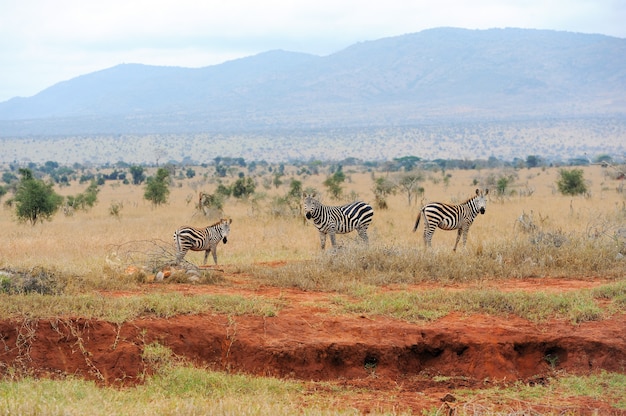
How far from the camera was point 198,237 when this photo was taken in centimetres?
1434

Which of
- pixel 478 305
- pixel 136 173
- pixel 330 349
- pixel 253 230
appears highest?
pixel 478 305

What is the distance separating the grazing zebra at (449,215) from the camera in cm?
1605

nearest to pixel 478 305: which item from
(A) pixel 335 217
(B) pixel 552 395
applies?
(B) pixel 552 395

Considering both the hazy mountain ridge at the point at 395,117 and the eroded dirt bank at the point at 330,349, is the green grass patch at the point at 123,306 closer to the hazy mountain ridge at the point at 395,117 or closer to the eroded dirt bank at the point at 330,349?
the eroded dirt bank at the point at 330,349

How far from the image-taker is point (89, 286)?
432 inches

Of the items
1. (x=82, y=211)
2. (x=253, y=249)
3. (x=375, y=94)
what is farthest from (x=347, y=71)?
(x=253, y=249)

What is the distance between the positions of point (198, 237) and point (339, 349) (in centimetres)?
601

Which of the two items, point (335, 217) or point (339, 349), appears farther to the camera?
point (335, 217)

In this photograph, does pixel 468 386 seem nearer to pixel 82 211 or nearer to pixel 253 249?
pixel 253 249

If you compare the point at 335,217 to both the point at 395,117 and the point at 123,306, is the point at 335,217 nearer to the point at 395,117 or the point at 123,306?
the point at 123,306

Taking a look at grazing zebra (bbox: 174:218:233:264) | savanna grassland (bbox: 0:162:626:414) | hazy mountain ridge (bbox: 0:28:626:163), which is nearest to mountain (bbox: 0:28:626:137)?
hazy mountain ridge (bbox: 0:28:626:163)

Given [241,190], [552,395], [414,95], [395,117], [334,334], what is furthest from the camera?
[414,95]

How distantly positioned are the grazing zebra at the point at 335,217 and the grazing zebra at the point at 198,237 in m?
1.85

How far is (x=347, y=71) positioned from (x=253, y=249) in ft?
558
